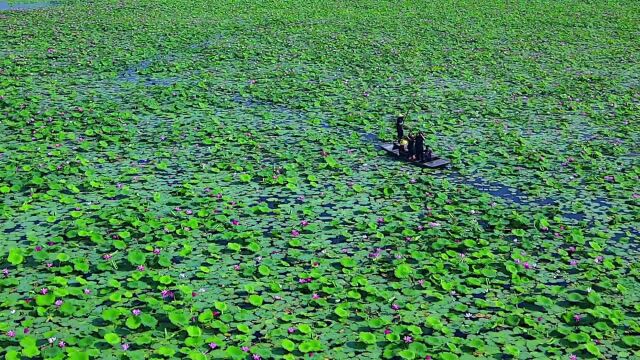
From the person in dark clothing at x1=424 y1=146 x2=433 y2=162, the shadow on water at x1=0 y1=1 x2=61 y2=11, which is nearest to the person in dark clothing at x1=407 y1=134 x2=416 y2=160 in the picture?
the person in dark clothing at x1=424 y1=146 x2=433 y2=162

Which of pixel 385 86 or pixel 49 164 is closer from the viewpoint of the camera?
pixel 49 164

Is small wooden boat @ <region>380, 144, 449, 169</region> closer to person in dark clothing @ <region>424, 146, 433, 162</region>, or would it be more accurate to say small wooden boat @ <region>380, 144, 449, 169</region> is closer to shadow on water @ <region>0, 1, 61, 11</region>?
person in dark clothing @ <region>424, 146, 433, 162</region>

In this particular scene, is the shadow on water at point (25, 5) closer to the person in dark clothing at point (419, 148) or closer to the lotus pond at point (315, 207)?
the lotus pond at point (315, 207)

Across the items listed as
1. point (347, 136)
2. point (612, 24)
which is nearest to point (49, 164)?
point (347, 136)

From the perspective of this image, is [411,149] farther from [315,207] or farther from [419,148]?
[315,207]

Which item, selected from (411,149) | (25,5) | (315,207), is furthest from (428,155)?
(25,5)

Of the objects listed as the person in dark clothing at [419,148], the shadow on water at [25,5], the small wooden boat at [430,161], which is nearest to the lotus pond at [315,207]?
the small wooden boat at [430,161]

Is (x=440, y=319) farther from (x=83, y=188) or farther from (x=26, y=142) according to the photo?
(x=26, y=142)

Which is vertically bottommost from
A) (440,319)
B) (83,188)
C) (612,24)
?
(440,319)
